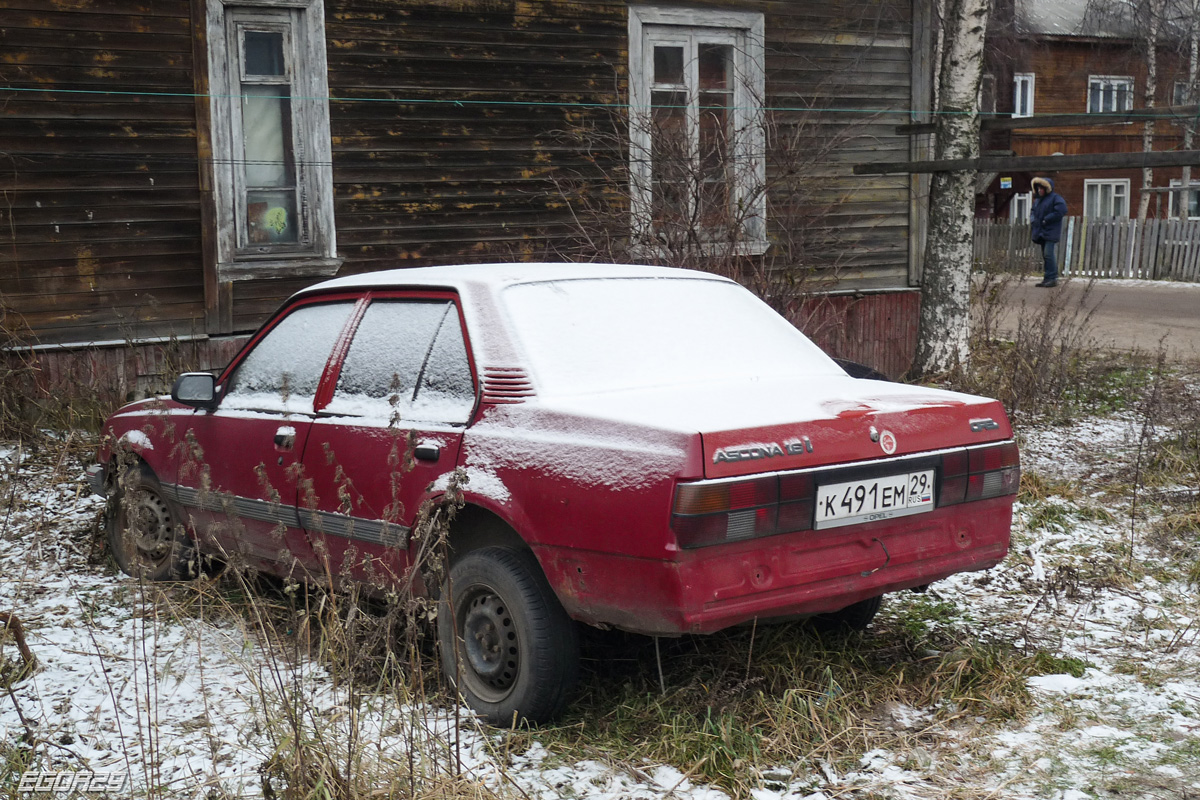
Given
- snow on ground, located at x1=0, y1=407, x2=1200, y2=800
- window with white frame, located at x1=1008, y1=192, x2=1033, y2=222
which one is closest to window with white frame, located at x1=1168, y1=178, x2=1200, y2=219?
window with white frame, located at x1=1008, y1=192, x2=1033, y2=222

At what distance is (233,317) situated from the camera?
9.49m

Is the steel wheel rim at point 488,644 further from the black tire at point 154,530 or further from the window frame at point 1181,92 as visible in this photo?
the window frame at point 1181,92

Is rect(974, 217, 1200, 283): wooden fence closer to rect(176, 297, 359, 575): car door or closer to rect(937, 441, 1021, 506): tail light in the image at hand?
rect(937, 441, 1021, 506): tail light

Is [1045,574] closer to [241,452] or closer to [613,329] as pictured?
[613,329]

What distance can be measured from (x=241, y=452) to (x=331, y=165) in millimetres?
5436

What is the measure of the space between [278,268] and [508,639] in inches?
256

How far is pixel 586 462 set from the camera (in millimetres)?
3459

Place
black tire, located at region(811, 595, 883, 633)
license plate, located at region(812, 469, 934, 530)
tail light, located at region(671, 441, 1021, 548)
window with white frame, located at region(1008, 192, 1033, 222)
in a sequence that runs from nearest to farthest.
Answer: tail light, located at region(671, 441, 1021, 548) < license plate, located at region(812, 469, 934, 530) < black tire, located at region(811, 595, 883, 633) < window with white frame, located at region(1008, 192, 1033, 222)

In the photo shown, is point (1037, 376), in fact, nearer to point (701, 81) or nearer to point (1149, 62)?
point (701, 81)

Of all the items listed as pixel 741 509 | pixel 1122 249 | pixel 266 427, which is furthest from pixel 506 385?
pixel 1122 249

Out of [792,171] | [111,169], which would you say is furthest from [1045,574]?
[111,169]

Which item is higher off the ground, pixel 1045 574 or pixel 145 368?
pixel 145 368

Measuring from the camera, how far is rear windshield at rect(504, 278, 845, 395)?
3.90 meters

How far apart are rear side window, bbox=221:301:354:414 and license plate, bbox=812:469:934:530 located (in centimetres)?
203
